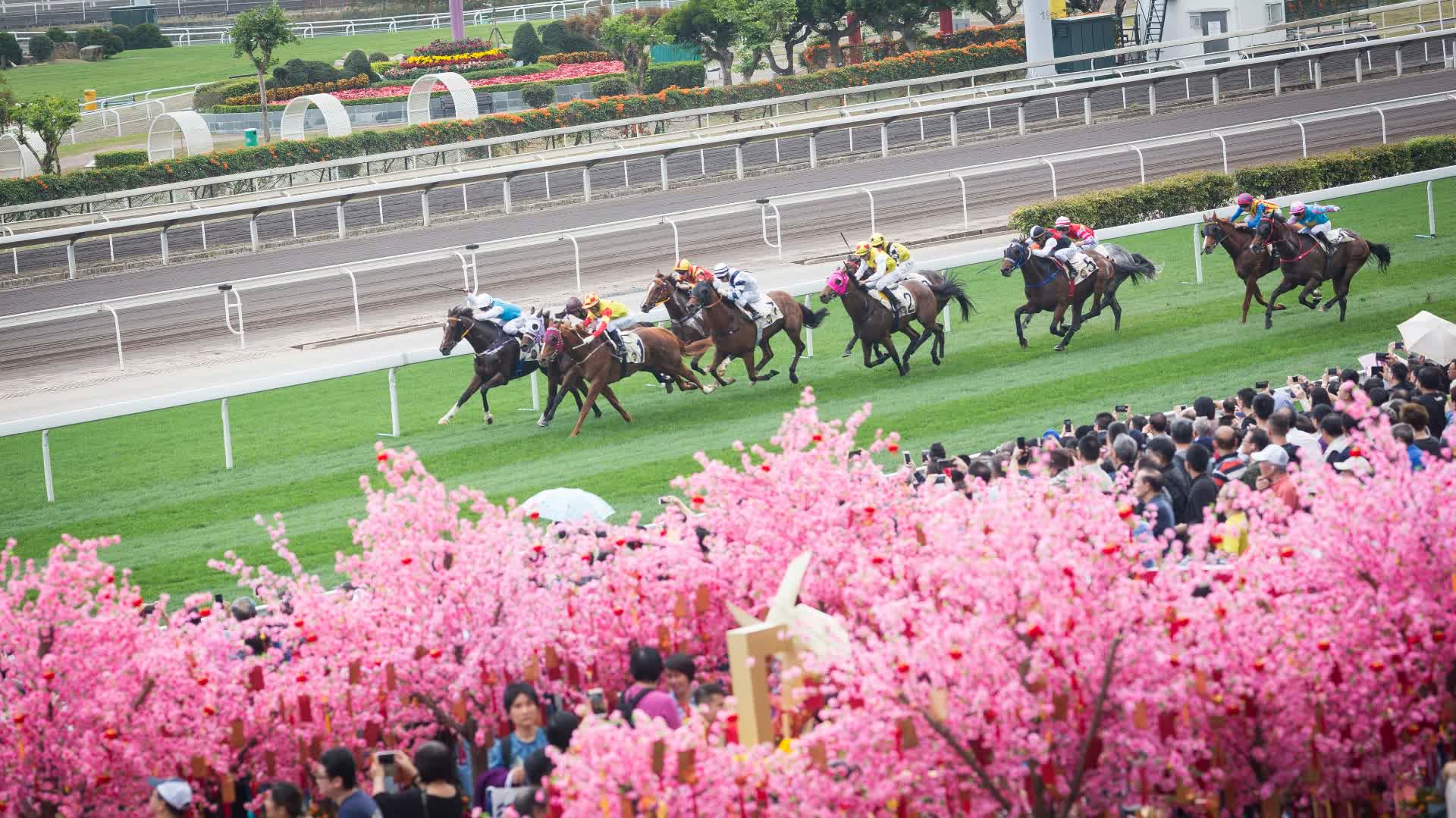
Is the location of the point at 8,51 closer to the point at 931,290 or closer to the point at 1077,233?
the point at 931,290

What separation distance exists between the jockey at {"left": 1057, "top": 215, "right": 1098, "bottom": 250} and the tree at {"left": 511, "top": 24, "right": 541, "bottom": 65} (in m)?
34.6

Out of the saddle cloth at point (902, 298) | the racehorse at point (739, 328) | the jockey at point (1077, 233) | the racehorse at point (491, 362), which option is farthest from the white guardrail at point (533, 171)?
the racehorse at point (491, 362)

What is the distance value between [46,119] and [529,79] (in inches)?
548

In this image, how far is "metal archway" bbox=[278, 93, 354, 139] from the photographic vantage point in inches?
1319

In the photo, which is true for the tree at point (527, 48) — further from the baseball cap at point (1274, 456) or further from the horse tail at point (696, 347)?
the baseball cap at point (1274, 456)

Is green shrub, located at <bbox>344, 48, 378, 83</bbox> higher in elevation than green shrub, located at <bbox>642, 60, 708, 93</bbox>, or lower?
higher

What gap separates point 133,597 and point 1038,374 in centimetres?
892

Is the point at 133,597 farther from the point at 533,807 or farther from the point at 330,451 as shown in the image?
the point at 330,451

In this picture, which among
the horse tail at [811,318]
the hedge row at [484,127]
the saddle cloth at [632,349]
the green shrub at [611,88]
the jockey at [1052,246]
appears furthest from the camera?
the green shrub at [611,88]

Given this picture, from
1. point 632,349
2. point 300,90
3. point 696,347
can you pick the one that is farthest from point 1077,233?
point 300,90

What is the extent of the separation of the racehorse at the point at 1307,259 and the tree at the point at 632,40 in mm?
27223

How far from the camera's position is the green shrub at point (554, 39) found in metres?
49.0

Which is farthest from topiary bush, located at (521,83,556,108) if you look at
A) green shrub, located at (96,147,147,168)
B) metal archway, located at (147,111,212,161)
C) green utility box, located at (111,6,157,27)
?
green utility box, located at (111,6,157,27)

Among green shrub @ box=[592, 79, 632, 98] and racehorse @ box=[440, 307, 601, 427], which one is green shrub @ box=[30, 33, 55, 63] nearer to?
green shrub @ box=[592, 79, 632, 98]
